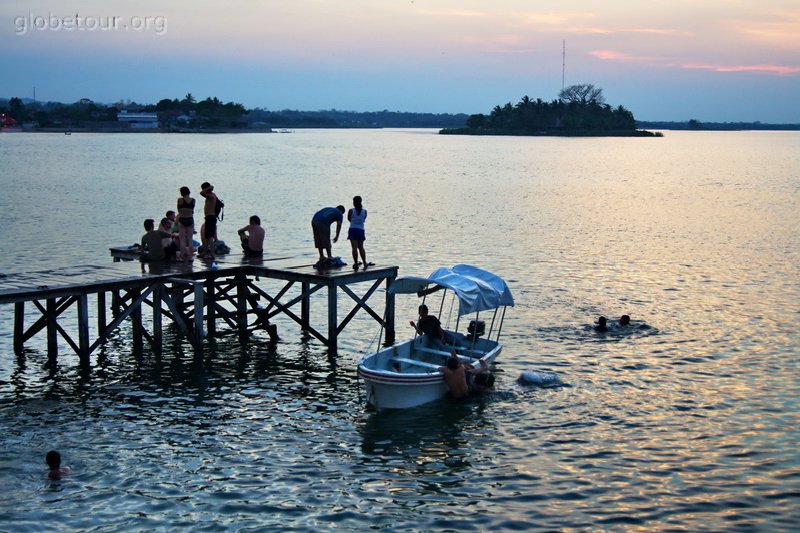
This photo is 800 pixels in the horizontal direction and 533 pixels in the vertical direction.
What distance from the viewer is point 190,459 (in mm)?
18484

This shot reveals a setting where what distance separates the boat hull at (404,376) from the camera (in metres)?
21.0

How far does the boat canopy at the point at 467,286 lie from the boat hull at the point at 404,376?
1462 millimetres

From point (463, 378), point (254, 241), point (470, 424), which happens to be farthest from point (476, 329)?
point (254, 241)

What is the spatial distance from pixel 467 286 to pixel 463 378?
2867mm

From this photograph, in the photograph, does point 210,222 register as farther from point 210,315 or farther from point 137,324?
point 137,324

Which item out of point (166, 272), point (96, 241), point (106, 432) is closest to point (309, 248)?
point (96, 241)

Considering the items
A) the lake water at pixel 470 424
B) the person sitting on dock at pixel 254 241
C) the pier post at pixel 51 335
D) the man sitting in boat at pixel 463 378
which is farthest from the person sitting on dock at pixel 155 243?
the man sitting in boat at pixel 463 378

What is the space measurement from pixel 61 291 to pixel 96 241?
30.0 meters

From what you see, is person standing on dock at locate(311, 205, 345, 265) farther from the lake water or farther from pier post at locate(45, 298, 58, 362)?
pier post at locate(45, 298, 58, 362)

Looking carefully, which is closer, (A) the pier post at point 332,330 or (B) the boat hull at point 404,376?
(B) the boat hull at point 404,376

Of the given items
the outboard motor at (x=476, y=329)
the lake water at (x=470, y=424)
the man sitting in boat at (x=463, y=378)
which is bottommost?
the lake water at (x=470, y=424)

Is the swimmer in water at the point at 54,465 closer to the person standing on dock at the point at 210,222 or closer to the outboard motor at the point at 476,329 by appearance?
the outboard motor at the point at 476,329

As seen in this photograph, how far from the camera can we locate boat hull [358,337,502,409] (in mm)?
20969

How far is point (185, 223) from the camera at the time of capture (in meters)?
27.0
